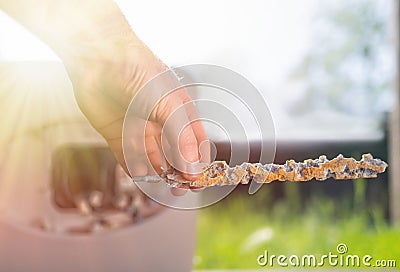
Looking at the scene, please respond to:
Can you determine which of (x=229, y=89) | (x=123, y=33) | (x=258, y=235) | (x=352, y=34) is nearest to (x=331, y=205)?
(x=258, y=235)

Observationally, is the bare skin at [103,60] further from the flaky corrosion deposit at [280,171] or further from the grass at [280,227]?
the grass at [280,227]

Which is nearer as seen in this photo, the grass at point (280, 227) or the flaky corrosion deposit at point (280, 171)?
the flaky corrosion deposit at point (280, 171)

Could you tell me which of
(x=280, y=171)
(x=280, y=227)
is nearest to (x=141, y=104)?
(x=280, y=171)

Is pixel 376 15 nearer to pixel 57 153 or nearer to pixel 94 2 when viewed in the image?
pixel 57 153

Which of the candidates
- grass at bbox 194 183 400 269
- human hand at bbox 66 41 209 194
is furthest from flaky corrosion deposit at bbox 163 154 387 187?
grass at bbox 194 183 400 269

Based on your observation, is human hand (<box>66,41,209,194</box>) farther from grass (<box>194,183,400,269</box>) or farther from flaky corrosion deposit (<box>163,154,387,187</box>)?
grass (<box>194,183,400,269</box>)

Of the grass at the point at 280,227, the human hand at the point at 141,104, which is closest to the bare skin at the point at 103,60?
the human hand at the point at 141,104
